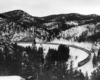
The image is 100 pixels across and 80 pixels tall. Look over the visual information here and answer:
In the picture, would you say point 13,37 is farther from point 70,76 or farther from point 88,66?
point 70,76

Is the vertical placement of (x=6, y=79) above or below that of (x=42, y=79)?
above

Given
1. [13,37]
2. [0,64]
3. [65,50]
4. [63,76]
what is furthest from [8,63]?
[13,37]

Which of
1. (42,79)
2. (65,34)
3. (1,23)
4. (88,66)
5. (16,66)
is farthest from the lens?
(65,34)

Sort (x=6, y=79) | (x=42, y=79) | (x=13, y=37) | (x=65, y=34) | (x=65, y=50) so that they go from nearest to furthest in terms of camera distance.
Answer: (x=6, y=79) → (x=42, y=79) → (x=65, y=50) → (x=13, y=37) → (x=65, y=34)

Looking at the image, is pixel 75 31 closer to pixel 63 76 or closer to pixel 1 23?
pixel 1 23

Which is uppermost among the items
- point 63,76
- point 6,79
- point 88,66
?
point 6,79

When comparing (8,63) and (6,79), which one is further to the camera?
(8,63)

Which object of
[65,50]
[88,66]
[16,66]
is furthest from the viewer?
[65,50]

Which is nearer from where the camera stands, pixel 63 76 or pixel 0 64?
A: pixel 63 76

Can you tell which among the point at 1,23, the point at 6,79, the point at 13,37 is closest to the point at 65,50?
the point at 6,79
